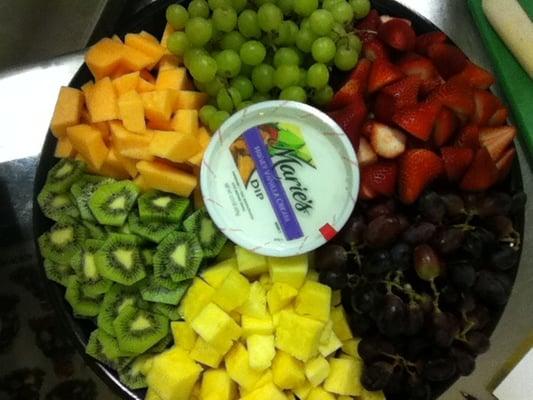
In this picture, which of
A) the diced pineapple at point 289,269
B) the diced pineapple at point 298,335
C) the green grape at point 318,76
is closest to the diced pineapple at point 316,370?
the diced pineapple at point 298,335

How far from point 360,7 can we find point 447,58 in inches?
6.7

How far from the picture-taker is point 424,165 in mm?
1097

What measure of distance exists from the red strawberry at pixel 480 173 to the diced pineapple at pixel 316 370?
0.36m

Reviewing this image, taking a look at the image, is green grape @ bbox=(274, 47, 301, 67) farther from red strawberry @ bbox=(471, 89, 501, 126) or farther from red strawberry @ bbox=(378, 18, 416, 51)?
red strawberry @ bbox=(471, 89, 501, 126)

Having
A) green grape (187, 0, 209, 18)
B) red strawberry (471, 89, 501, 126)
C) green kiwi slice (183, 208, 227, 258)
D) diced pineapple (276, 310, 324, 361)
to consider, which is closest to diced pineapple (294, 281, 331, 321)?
diced pineapple (276, 310, 324, 361)

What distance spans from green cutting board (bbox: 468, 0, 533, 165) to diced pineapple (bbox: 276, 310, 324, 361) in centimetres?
54

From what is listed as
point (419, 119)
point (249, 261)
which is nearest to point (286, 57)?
point (419, 119)

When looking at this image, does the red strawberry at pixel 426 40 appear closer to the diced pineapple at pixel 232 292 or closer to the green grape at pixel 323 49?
the green grape at pixel 323 49

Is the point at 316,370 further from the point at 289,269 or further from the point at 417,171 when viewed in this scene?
the point at 417,171

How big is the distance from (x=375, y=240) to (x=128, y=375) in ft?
1.57

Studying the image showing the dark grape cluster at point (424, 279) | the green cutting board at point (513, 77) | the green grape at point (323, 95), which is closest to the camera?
the dark grape cluster at point (424, 279)

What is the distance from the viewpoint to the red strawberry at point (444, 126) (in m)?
1.11

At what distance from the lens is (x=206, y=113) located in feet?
3.83

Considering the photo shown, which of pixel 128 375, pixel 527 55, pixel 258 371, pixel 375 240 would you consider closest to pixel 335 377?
pixel 258 371
